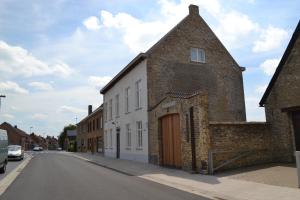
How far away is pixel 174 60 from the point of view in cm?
2497

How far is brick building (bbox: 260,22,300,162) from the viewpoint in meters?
16.9

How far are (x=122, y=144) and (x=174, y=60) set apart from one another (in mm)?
9710

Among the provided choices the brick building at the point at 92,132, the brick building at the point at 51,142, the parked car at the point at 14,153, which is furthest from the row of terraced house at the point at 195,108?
the brick building at the point at 51,142

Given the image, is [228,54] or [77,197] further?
[228,54]

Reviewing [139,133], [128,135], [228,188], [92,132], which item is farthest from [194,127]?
[92,132]

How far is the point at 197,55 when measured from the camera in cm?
2642

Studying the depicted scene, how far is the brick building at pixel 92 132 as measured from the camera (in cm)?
4425

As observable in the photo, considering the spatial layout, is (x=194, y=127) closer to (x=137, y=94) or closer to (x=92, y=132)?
(x=137, y=94)

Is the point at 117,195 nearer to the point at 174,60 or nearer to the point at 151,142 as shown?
the point at 151,142

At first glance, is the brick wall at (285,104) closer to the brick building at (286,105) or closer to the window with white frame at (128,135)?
the brick building at (286,105)

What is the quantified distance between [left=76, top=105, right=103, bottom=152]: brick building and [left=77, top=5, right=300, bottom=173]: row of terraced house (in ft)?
19.9

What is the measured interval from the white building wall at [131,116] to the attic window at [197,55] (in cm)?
416

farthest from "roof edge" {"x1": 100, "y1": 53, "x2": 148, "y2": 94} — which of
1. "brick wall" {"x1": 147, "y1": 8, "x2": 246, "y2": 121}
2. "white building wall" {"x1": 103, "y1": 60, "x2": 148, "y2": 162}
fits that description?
"brick wall" {"x1": 147, "y1": 8, "x2": 246, "y2": 121}

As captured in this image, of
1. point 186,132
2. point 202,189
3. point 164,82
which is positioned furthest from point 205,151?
point 164,82
